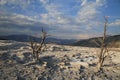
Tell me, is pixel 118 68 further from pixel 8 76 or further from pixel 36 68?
pixel 8 76

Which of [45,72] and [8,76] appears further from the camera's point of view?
[45,72]

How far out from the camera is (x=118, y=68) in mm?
12906

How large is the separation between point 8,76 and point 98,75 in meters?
4.86

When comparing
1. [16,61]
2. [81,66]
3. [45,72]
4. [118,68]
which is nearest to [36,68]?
[45,72]

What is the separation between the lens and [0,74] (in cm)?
939

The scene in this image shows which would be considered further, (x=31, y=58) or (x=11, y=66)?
(x=31, y=58)

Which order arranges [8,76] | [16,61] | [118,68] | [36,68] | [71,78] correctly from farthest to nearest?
[118,68], [16,61], [36,68], [71,78], [8,76]

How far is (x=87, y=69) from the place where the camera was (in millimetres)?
11922

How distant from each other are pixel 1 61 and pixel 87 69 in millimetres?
5011

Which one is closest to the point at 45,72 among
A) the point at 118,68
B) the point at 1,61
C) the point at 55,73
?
the point at 55,73

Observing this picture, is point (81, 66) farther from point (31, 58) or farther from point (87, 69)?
point (31, 58)

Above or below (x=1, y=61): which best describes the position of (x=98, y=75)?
below

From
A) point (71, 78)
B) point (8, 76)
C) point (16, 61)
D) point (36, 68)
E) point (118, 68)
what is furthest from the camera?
point (118, 68)

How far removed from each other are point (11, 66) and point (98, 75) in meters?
4.76
